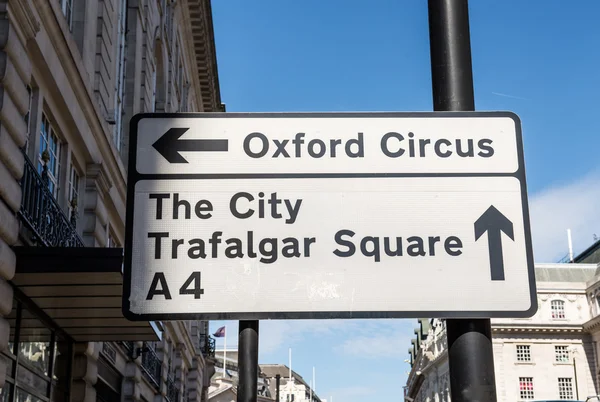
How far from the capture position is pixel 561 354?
95.9 m

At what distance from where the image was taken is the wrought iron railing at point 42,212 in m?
15.0

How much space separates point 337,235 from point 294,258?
0.63ft

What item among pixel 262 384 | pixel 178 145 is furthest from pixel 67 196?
pixel 262 384

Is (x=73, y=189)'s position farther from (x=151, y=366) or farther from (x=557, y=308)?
(x=557, y=308)

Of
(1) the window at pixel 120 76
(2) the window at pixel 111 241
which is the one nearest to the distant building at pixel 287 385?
(1) the window at pixel 120 76

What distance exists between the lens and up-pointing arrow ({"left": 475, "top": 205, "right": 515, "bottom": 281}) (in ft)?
11.7

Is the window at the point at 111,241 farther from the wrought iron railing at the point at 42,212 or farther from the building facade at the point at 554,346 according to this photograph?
the building facade at the point at 554,346

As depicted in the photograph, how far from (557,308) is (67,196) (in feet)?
280

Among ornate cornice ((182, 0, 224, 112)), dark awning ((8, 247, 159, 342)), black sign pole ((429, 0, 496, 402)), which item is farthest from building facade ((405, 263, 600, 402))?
black sign pole ((429, 0, 496, 402))

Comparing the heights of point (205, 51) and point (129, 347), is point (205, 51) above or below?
above

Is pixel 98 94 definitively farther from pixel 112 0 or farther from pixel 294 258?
pixel 294 258

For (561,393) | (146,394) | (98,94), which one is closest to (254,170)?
(98,94)

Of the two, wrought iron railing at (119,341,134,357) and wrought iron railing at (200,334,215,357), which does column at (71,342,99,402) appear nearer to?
wrought iron railing at (119,341,134,357)

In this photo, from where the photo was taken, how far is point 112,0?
23094 mm
